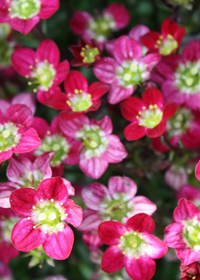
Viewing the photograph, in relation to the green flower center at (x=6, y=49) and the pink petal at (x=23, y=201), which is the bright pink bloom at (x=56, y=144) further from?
the green flower center at (x=6, y=49)

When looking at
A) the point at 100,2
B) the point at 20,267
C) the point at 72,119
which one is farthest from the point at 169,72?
the point at 20,267

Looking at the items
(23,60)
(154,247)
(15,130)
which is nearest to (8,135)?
(15,130)

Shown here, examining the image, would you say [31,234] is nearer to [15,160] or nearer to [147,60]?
[15,160]

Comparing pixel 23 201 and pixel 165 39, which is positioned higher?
pixel 165 39

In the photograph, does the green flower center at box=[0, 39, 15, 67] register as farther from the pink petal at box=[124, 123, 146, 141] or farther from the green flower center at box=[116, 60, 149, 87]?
the pink petal at box=[124, 123, 146, 141]

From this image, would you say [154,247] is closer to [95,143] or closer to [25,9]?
[95,143]

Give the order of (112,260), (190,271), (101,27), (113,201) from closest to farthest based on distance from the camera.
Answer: (190,271), (112,260), (113,201), (101,27)

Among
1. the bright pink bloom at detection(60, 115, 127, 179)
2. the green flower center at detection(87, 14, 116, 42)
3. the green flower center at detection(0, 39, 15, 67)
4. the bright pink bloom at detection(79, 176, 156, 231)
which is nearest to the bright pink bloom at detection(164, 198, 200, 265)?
the bright pink bloom at detection(79, 176, 156, 231)
